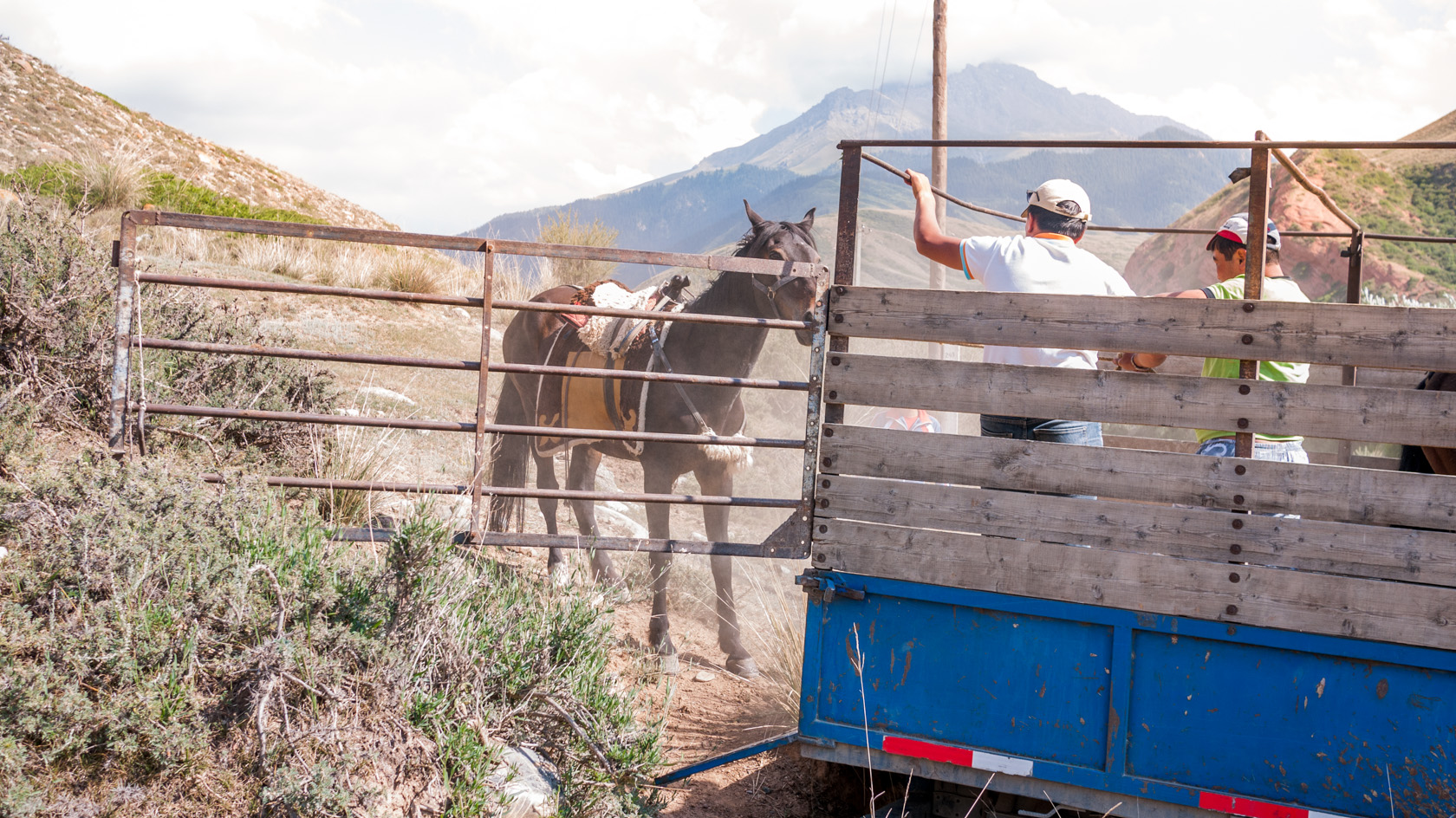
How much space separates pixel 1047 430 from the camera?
3.10 m

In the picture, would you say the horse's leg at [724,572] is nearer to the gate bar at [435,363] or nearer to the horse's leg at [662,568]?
the horse's leg at [662,568]

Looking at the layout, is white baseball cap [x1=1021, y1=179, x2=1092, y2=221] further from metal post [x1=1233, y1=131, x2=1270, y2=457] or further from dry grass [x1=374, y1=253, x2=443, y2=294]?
dry grass [x1=374, y1=253, x2=443, y2=294]

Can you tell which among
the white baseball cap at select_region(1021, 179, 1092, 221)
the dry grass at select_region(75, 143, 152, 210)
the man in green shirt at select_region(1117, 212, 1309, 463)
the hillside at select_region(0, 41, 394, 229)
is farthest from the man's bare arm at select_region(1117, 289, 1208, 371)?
the hillside at select_region(0, 41, 394, 229)

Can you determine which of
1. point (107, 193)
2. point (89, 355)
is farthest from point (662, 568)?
point (107, 193)

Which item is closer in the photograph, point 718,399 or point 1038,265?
point 1038,265

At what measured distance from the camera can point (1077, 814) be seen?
3.19m

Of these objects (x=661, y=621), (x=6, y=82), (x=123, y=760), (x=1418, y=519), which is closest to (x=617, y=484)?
(x=661, y=621)

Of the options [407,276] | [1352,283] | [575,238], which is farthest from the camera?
[575,238]

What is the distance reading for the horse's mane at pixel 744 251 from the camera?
Answer: 16.0 feet

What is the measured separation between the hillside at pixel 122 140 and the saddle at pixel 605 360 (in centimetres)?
1749

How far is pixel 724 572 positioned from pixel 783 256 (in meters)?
2.01

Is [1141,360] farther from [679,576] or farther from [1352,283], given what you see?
[679,576]

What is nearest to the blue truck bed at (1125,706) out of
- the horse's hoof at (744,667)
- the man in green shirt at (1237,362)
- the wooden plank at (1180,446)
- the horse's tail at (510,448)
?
the man in green shirt at (1237,362)

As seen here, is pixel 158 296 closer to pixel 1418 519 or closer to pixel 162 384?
pixel 162 384
